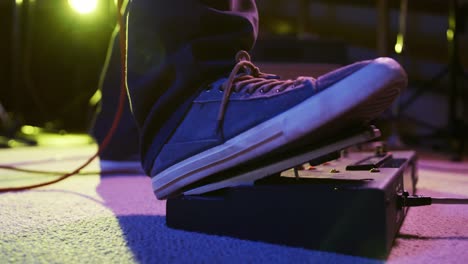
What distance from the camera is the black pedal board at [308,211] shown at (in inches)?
18.7

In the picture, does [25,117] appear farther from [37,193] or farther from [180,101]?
[180,101]

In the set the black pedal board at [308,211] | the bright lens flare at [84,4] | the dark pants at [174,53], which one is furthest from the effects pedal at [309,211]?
the bright lens flare at [84,4]

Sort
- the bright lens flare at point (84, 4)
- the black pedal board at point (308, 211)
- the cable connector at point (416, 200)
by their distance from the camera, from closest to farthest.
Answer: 1. the black pedal board at point (308, 211)
2. the cable connector at point (416, 200)
3. the bright lens flare at point (84, 4)

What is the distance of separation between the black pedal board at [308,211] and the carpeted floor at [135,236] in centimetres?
1

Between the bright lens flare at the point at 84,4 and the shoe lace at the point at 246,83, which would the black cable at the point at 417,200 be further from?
the bright lens flare at the point at 84,4

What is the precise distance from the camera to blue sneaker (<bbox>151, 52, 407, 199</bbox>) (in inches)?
19.0

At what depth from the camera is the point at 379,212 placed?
0.47 m

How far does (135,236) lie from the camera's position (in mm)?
574

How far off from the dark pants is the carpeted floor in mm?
120

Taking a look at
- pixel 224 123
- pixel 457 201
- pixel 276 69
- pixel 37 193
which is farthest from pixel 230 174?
pixel 276 69

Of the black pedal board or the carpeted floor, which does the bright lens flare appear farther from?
the black pedal board

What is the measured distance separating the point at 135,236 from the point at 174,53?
0.83 feet

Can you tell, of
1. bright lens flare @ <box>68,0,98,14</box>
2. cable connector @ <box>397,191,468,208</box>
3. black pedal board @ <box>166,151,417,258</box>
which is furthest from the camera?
bright lens flare @ <box>68,0,98,14</box>

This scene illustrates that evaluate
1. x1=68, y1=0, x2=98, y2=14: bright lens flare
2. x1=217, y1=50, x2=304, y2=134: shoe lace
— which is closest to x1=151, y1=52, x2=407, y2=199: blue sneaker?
x1=217, y1=50, x2=304, y2=134: shoe lace
